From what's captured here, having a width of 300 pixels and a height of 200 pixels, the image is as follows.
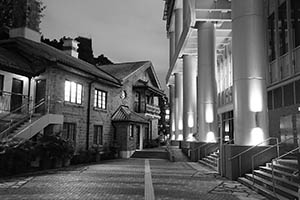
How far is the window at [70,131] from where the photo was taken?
19.6 meters

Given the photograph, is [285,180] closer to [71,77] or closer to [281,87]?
[281,87]

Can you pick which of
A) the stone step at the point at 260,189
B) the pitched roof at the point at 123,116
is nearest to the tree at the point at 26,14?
the pitched roof at the point at 123,116

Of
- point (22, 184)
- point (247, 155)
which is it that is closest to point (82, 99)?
point (22, 184)

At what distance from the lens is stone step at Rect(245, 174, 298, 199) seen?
8.10m

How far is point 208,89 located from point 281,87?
5.64 meters

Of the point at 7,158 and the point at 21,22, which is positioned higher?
the point at 21,22

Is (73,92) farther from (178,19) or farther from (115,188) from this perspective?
→ (178,19)

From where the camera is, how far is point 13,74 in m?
16.8

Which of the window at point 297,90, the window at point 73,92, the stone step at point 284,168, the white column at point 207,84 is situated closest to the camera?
the stone step at point 284,168

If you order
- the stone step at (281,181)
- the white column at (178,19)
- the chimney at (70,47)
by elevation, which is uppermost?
the white column at (178,19)

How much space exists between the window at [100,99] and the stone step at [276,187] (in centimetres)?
1423

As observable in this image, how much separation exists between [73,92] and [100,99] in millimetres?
3798

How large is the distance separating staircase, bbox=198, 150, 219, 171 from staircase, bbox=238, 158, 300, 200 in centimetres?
473

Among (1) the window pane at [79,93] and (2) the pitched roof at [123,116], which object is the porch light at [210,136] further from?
(1) the window pane at [79,93]
